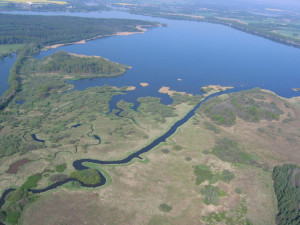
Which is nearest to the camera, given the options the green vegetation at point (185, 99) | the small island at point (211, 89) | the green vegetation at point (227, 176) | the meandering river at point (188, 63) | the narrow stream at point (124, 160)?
the narrow stream at point (124, 160)

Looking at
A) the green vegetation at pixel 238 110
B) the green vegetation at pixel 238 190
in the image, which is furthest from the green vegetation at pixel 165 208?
the green vegetation at pixel 238 110

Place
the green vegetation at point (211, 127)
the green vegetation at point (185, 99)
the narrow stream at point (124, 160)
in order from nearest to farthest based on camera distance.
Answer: the narrow stream at point (124, 160) < the green vegetation at point (211, 127) < the green vegetation at point (185, 99)

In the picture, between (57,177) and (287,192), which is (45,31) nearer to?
(57,177)

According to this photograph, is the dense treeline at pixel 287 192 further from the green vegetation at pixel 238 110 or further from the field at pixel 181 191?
the green vegetation at pixel 238 110

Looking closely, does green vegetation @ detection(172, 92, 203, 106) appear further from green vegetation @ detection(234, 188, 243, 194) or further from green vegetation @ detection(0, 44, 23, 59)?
green vegetation @ detection(0, 44, 23, 59)

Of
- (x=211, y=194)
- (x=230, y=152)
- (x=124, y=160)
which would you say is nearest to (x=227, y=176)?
(x=211, y=194)

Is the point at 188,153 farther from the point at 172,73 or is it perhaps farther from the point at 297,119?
the point at 172,73

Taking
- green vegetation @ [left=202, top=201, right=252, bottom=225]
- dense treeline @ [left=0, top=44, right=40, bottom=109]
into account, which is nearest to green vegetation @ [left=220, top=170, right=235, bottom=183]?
green vegetation @ [left=202, top=201, right=252, bottom=225]
